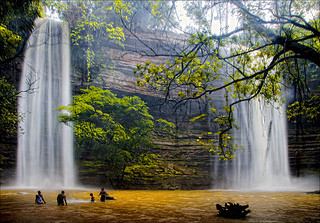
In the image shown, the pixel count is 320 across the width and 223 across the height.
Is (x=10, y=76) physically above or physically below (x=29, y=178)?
above

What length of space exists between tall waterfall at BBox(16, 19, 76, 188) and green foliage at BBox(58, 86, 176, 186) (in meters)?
2.68

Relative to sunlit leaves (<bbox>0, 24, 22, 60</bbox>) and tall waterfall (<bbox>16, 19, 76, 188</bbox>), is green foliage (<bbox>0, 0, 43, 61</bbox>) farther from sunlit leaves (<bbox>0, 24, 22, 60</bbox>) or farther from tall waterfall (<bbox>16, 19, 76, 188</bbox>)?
tall waterfall (<bbox>16, 19, 76, 188</bbox>)

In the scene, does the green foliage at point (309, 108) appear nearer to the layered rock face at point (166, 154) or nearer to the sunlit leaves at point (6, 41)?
the layered rock face at point (166, 154)

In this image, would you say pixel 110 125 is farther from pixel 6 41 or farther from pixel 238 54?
pixel 238 54

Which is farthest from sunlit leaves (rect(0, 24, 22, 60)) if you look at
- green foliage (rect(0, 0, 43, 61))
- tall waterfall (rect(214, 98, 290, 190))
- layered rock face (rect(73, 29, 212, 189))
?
tall waterfall (rect(214, 98, 290, 190))

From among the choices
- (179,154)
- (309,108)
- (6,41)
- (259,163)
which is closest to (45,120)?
(6,41)

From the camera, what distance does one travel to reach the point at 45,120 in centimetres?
1852

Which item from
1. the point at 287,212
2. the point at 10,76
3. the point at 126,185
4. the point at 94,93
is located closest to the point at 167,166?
the point at 126,185

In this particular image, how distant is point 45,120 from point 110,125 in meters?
6.17

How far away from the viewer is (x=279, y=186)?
66.9ft

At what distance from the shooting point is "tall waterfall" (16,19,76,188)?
17.0m

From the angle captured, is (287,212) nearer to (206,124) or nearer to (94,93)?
(94,93)

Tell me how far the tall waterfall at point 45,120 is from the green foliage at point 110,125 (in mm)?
2683

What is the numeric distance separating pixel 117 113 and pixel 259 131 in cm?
1345
